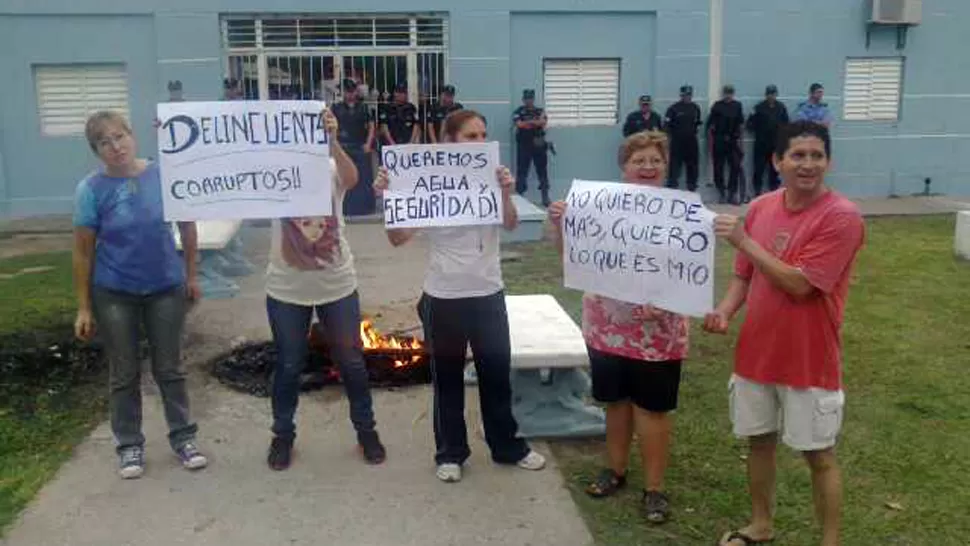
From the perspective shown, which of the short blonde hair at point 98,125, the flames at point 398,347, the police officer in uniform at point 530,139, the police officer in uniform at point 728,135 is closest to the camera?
the short blonde hair at point 98,125

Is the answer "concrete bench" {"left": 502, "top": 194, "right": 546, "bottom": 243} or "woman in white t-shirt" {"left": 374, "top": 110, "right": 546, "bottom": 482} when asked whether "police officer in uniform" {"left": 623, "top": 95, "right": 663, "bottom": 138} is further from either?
"woman in white t-shirt" {"left": 374, "top": 110, "right": 546, "bottom": 482}

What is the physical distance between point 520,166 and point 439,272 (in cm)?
1034

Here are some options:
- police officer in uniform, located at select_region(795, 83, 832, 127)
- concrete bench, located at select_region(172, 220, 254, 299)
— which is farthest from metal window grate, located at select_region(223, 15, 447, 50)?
police officer in uniform, located at select_region(795, 83, 832, 127)

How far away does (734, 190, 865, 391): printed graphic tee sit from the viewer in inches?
130

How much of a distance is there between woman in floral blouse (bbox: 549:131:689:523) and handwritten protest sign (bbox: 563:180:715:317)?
3.3 inches

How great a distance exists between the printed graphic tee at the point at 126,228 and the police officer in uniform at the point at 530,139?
395 inches

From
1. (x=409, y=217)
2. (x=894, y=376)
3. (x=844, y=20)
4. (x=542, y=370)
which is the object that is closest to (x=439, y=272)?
(x=409, y=217)

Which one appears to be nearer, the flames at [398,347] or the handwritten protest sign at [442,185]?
the handwritten protest sign at [442,185]

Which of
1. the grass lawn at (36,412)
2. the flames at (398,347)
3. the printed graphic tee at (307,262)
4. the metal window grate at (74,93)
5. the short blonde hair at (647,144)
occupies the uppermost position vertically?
the metal window grate at (74,93)

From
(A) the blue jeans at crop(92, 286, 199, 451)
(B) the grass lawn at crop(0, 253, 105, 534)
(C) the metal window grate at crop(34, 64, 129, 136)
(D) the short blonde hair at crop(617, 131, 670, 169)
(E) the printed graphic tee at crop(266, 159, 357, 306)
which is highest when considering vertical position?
(C) the metal window grate at crop(34, 64, 129, 136)

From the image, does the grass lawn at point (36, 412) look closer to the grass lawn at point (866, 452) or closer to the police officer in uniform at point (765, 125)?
the grass lawn at point (866, 452)

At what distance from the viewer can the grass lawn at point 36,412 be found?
4.59 m

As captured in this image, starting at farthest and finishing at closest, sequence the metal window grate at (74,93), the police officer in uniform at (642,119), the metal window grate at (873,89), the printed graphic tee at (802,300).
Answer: the metal window grate at (873,89) → the police officer in uniform at (642,119) → the metal window grate at (74,93) → the printed graphic tee at (802,300)

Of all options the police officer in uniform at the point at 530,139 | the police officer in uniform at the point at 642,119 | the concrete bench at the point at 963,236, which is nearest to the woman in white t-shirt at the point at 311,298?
the concrete bench at the point at 963,236
